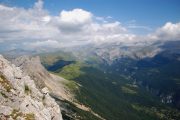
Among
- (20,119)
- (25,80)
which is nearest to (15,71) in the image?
(25,80)

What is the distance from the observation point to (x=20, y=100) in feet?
339

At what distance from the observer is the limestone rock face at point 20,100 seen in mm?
97312

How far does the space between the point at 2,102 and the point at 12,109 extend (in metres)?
4.16

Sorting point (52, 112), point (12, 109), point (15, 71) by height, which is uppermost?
point (15, 71)

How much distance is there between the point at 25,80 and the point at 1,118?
31.1 metres

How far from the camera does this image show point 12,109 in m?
97.8

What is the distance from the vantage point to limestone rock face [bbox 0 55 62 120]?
97.3m

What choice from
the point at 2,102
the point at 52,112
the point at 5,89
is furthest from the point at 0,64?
the point at 52,112

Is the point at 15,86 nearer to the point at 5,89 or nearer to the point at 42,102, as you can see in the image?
the point at 5,89

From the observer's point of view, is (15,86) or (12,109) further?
(15,86)

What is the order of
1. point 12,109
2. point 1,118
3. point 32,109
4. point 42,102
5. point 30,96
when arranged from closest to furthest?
point 1,118, point 12,109, point 32,109, point 30,96, point 42,102

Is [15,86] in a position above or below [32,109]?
above

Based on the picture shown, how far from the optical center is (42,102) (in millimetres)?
122812


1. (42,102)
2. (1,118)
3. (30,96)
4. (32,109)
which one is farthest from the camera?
(42,102)
